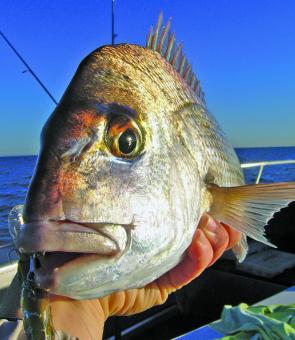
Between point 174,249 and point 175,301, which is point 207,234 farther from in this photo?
point 175,301

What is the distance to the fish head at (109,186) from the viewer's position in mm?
991

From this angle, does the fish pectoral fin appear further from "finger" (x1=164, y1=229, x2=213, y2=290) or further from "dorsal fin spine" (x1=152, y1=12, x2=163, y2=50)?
"dorsal fin spine" (x1=152, y1=12, x2=163, y2=50)

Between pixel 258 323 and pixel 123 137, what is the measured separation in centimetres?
227

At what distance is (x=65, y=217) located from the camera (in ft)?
3.24

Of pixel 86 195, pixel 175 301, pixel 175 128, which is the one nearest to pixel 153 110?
pixel 175 128

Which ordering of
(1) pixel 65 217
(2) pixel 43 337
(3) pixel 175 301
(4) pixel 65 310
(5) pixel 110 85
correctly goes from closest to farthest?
1. (1) pixel 65 217
2. (2) pixel 43 337
3. (5) pixel 110 85
4. (4) pixel 65 310
5. (3) pixel 175 301

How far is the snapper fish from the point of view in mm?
995

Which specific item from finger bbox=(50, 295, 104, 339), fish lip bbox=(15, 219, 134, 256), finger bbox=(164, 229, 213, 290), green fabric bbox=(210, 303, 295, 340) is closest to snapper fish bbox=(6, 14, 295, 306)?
fish lip bbox=(15, 219, 134, 256)

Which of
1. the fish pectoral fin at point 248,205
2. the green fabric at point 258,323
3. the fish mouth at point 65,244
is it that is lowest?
the green fabric at point 258,323

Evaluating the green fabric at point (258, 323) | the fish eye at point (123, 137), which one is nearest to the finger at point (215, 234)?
the fish eye at point (123, 137)

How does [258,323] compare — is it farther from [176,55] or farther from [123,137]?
[123,137]

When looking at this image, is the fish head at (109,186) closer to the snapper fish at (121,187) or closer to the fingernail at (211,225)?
the snapper fish at (121,187)

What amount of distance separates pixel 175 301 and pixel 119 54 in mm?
4305

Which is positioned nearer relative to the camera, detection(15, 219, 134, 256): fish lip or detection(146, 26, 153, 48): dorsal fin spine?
detection(15, 219, 134, 256): fish lip
